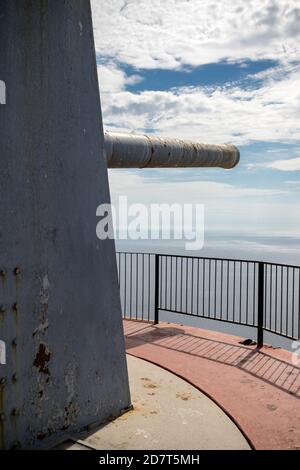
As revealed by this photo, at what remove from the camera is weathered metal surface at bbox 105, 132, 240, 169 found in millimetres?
4910

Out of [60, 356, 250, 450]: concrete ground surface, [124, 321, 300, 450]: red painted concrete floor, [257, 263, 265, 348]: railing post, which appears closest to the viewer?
[60, 356, 250, 450]: concrete ground surface

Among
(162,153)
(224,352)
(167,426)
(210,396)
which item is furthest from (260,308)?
(167,426)

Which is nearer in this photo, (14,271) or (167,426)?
(14,271)

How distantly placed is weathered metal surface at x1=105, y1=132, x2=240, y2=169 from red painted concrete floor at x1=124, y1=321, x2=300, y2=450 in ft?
7.66

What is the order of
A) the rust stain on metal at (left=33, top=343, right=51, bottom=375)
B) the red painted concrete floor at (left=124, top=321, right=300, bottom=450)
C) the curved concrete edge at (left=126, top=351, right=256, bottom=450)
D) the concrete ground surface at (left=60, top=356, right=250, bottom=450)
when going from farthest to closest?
the red painted concrete floor at (left=124, top=321, right=300, bottom=450)
the curved concrete edge at (left=126, top=351, right=256, bottom=450)
the concrete ground surface at (left=60, top=356, right=250, bottom=450)
the rust stain on metal at (left=33, top=343, right=51, bottom=375)

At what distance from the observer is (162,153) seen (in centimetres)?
576

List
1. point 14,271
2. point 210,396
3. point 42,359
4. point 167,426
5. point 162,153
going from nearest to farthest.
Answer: point 14,271 < point 42,359 < point 167,426 < point 210,396 < point 162,153

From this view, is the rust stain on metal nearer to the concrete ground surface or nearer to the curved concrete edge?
the concrete ground surface

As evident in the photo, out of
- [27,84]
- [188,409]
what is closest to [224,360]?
[188,409]

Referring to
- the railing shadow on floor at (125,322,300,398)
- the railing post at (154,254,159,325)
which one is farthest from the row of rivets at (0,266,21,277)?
the railing post at (154,254,159,325)

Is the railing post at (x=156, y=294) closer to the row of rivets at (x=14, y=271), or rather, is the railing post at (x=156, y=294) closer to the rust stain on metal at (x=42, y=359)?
the rust stain on metal at (x=42, y=359)

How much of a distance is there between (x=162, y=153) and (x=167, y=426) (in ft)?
11.3

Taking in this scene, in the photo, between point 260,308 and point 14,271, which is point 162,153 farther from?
point 14,271

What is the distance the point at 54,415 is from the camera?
9.98 ft
